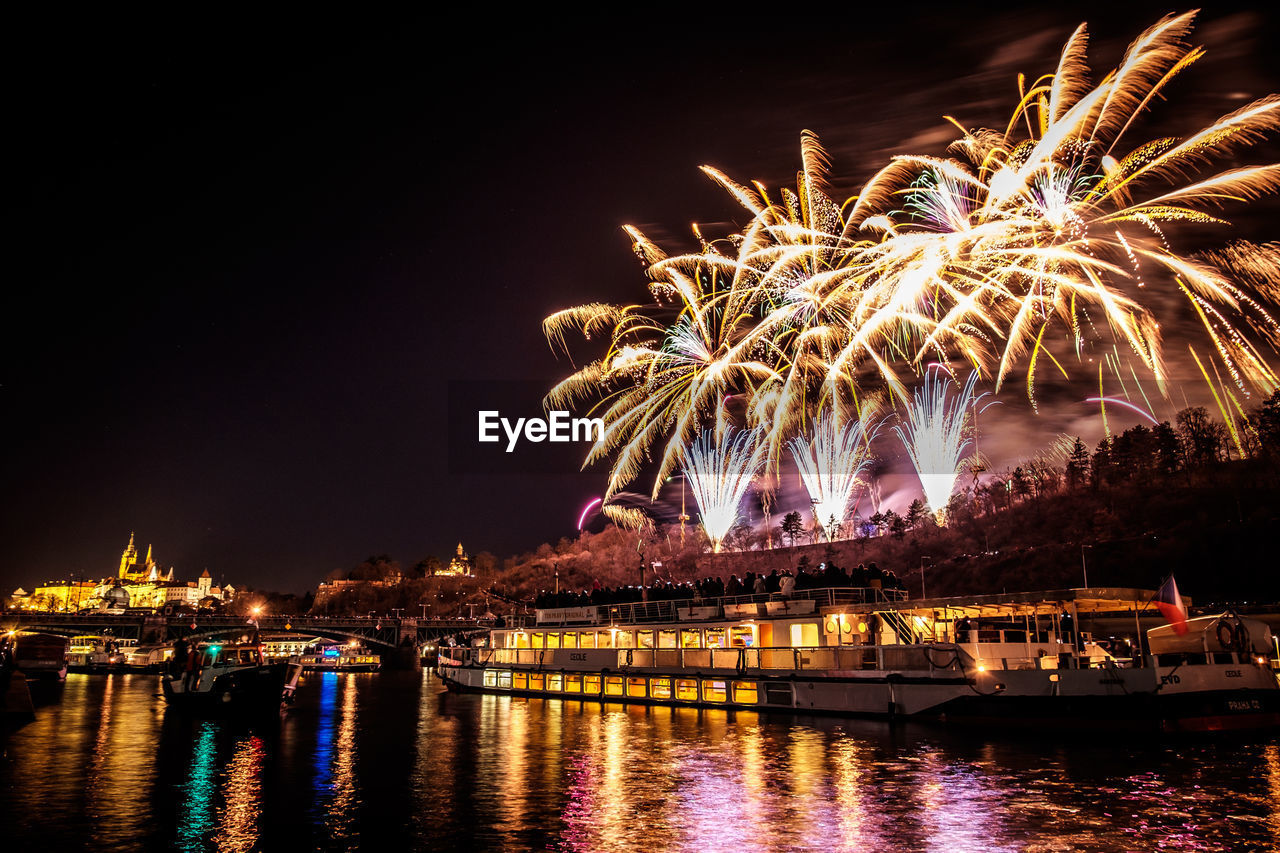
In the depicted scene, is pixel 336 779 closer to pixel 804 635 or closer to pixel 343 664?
pixel 804 635

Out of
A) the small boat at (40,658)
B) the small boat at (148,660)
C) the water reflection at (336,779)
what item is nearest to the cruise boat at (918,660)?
the water reflection at (336,779)

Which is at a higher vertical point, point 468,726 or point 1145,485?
point 1145,485

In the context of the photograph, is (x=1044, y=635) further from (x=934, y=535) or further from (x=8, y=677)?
(x=934, y=535)

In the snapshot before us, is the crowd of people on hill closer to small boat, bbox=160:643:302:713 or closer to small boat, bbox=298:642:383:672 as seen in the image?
small boat, bbox=160:643:302:713

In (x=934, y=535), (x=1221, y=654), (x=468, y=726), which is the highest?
(x=934, y=535)

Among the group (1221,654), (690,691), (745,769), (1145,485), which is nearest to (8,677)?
(690,691)

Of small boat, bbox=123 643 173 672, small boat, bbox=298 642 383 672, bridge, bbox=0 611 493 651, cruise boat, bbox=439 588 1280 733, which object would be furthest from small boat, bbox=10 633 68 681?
cruise boat, bbox=439 588 1280 733

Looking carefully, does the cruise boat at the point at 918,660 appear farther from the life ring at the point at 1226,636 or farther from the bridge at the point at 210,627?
the bridge at the point at 210,627
